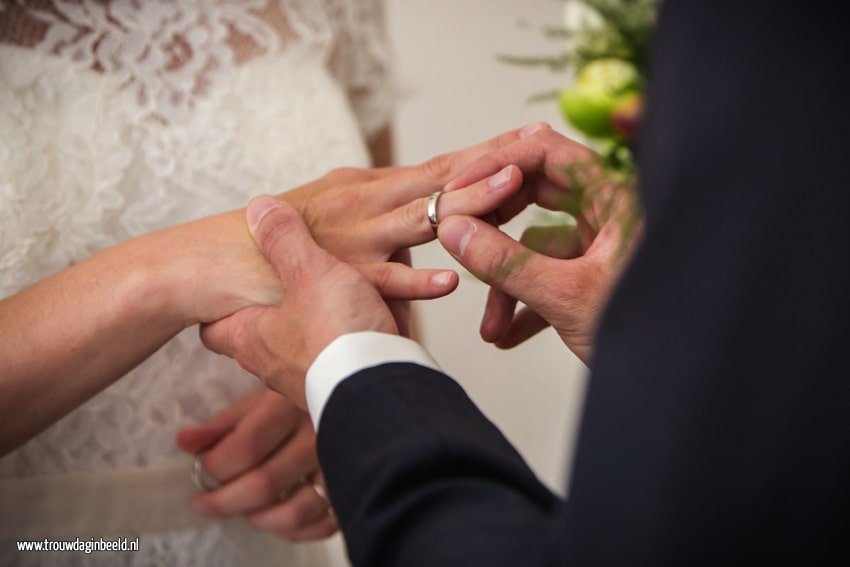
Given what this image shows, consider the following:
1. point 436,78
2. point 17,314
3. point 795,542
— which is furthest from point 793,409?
point 436,78

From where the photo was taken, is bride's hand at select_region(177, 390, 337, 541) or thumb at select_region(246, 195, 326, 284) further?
bride's hand at select_region(177, 390, 337, 541)

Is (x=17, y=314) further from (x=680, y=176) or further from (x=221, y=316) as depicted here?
(x=680, y=176)

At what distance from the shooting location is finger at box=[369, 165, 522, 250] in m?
0.70

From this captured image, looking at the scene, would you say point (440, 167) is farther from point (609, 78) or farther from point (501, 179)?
point (609, 78)

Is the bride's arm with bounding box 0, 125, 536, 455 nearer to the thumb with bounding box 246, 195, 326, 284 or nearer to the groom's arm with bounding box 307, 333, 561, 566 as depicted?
the thumb with bounding box 246, 195, 326, 284

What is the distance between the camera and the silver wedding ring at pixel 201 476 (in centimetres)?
88

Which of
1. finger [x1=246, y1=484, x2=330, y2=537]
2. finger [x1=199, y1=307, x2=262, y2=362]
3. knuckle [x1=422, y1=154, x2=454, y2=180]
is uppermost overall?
knuckle [x1=422, y1=154, x2=454, y2=180]

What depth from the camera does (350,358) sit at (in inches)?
19.6

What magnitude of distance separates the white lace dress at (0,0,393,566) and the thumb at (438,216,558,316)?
0.33 meters

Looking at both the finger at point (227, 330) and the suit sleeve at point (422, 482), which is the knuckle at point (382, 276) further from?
the suit sleeve at point (422, 482)

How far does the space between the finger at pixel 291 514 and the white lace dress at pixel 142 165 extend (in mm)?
49

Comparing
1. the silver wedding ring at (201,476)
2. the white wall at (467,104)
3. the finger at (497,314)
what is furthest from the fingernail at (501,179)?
the white wall at (467,104)

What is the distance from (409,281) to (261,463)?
0.33 m

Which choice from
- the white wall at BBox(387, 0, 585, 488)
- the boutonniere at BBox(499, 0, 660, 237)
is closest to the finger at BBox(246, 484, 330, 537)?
the boutonniere at BBox(499, 0, 660, 237)
